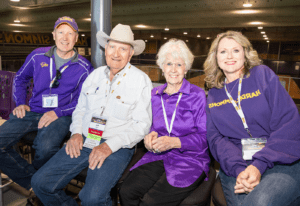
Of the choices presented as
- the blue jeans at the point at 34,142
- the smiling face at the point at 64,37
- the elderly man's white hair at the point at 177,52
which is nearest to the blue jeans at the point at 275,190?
the elderly man's white hair at the point at 177,52

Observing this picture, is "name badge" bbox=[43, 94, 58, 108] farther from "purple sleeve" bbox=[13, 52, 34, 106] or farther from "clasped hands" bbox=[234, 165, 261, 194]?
"clasped hands" bbox=[234, 165, 261, 194]

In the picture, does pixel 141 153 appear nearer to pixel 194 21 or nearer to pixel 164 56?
pixel 164 56

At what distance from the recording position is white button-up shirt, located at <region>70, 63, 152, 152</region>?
68.9 inches

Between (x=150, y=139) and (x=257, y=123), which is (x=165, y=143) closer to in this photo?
(x=150, y=139)

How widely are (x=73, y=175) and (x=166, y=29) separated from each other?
48.9 ft

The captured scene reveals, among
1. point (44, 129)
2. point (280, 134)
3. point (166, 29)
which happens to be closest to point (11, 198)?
point (44, 129)

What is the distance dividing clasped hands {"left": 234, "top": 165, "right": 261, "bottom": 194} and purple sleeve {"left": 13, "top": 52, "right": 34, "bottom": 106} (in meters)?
2.23

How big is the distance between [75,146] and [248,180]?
1.30m

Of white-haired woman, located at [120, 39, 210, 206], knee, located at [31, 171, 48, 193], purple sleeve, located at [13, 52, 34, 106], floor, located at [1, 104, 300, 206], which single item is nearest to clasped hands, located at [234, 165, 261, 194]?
white-haired woman, located at [120, 39, 210, 206]

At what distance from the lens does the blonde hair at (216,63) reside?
5.08 feet

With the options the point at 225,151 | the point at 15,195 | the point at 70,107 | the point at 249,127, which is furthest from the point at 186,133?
the point at 15,195

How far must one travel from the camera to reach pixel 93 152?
1651 millimetres

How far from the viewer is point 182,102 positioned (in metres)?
1.67

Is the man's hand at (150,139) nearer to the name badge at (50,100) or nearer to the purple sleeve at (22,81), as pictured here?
the name badge at (50,100)
